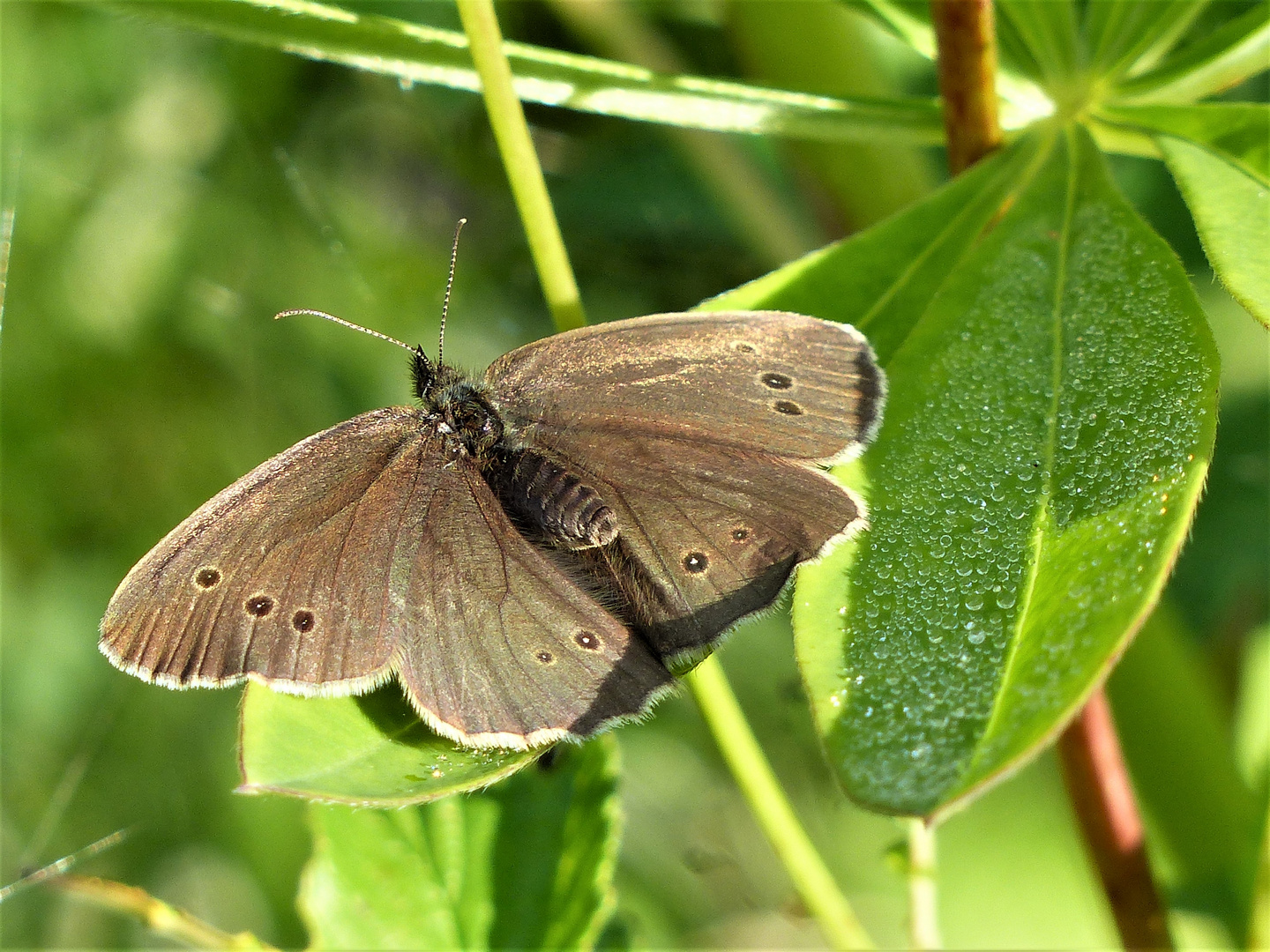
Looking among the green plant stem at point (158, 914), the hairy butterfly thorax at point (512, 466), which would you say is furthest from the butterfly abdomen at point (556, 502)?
the green plant stem at point (158, 914)

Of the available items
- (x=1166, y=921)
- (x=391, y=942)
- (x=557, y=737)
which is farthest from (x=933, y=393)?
(x=391, y=942)

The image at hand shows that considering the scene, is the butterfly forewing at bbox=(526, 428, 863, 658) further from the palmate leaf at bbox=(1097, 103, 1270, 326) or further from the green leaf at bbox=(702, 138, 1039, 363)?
the palmate leaf at bbox=(1097, 103, 1270, 326)

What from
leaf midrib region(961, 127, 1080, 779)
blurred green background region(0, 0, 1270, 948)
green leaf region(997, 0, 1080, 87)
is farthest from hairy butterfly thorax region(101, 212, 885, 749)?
blurred green background region(0, 0, 1270, 948)

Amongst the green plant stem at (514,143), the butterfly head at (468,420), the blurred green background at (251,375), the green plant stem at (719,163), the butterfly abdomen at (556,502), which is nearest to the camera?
the green plant stem at (514,143)

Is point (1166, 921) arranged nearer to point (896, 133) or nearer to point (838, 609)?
point (838, 609)

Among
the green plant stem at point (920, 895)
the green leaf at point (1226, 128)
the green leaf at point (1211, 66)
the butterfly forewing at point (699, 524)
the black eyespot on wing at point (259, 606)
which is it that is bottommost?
the green plant stem at point (920, 895)

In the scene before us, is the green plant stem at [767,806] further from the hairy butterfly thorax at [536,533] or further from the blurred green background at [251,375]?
the blurred green background at [251,375]
